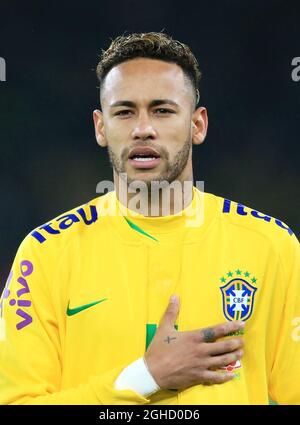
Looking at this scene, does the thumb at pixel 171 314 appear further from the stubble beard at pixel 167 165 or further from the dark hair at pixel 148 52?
the dark hair at pixel 148 52

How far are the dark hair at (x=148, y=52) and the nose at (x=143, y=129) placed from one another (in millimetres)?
254

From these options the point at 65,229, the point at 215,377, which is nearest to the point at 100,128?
the point at 65,229

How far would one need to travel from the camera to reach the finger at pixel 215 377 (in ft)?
7.08

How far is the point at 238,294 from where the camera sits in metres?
2.31

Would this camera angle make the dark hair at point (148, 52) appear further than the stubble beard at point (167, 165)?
Yes

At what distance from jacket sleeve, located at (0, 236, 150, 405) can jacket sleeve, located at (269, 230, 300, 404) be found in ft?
1.64

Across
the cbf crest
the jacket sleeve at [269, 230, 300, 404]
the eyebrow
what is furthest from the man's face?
the jacket sleeve at [269, 230, 300, 404]

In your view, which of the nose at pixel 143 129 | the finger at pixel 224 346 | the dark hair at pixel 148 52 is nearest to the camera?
the finger at pixel 224 346

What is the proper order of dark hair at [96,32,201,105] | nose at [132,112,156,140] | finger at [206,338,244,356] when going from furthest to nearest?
dark hair at [96,32,201,105] < nose at [132,112,156,140] < finger at [206,338,244,356]

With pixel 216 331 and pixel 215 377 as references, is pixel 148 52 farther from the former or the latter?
pixel 215 377

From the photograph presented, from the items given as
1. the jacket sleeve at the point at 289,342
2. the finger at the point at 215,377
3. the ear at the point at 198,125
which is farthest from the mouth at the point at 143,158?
the finger at the point at 215,377

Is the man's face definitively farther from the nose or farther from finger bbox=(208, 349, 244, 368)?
finger bbox=(208, 349, 244, 368)

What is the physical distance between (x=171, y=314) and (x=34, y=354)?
1.52 feet

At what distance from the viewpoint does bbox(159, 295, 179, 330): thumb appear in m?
2.20
